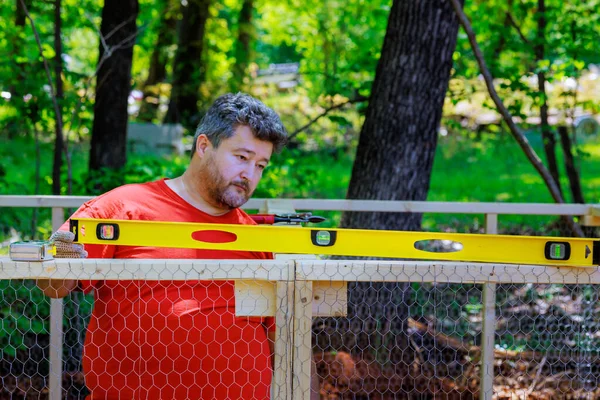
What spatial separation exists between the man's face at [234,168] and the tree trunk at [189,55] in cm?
972

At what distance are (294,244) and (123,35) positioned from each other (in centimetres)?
454

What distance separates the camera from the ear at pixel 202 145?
286 cm

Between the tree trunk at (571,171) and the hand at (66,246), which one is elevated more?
the tree trunk at (571,171)

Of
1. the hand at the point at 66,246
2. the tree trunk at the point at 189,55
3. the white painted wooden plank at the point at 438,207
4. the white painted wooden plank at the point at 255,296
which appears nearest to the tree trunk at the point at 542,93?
the white painted wooden plank at the point at 438,207

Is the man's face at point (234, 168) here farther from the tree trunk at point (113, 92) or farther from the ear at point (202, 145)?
the tree trunk at point (113, 92)

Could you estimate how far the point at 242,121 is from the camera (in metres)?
2.79

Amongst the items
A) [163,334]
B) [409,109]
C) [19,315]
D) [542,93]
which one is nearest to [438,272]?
[163,334]

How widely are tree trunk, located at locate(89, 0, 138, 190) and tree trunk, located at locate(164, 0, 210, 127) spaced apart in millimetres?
5980

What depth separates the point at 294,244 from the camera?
89.3 inches

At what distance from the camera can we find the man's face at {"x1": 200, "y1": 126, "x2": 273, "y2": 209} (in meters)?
2.78

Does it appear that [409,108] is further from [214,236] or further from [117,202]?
[117,202]

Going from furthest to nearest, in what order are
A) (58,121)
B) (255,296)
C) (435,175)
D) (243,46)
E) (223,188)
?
(243,46) → (435,175) → (58,121) → (223,188) → (255,296)

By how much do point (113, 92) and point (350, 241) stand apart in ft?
15.0

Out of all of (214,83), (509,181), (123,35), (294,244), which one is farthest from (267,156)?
(214,83)
